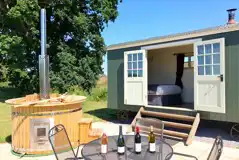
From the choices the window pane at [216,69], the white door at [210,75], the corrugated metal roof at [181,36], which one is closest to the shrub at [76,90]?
the corrugated metal roof at [181,36]

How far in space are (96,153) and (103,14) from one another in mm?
13778

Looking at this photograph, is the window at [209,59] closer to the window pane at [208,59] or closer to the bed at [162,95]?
the window pane at [208,59]

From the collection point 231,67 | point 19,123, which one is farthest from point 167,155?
point 231,67

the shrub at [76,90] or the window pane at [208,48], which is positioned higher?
the window pane at [208,48]

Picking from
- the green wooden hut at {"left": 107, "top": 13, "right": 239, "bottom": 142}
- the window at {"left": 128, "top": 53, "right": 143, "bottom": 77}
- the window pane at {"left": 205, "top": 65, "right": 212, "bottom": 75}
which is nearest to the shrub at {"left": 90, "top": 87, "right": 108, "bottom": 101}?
the green wooden hut at {"left": 107, "top": 13, "right": 239, "bottom": 142}

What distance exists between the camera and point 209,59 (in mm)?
5516

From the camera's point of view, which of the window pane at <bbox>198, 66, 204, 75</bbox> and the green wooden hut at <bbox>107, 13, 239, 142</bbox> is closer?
the green wooden hut at <bbox>107, 13, 239, 142</bbox>

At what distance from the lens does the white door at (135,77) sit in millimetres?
6867

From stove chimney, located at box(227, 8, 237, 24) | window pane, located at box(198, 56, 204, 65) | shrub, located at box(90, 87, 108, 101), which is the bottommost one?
shrub, located at box(90, 87, 108, 101)

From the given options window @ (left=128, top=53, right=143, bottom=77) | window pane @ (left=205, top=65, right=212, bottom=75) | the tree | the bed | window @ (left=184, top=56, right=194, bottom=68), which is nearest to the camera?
window pane @ (left=205, top=65, right=212, bottom=75)

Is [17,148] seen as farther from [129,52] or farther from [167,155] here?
[129,52]

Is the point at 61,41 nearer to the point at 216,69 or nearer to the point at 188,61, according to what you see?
the point at 188,61

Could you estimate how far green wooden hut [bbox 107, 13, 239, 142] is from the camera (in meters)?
5.24

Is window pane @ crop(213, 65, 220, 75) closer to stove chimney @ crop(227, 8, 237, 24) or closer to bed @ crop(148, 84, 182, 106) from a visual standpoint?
bed @ crop(148, 84, 182, 106)
